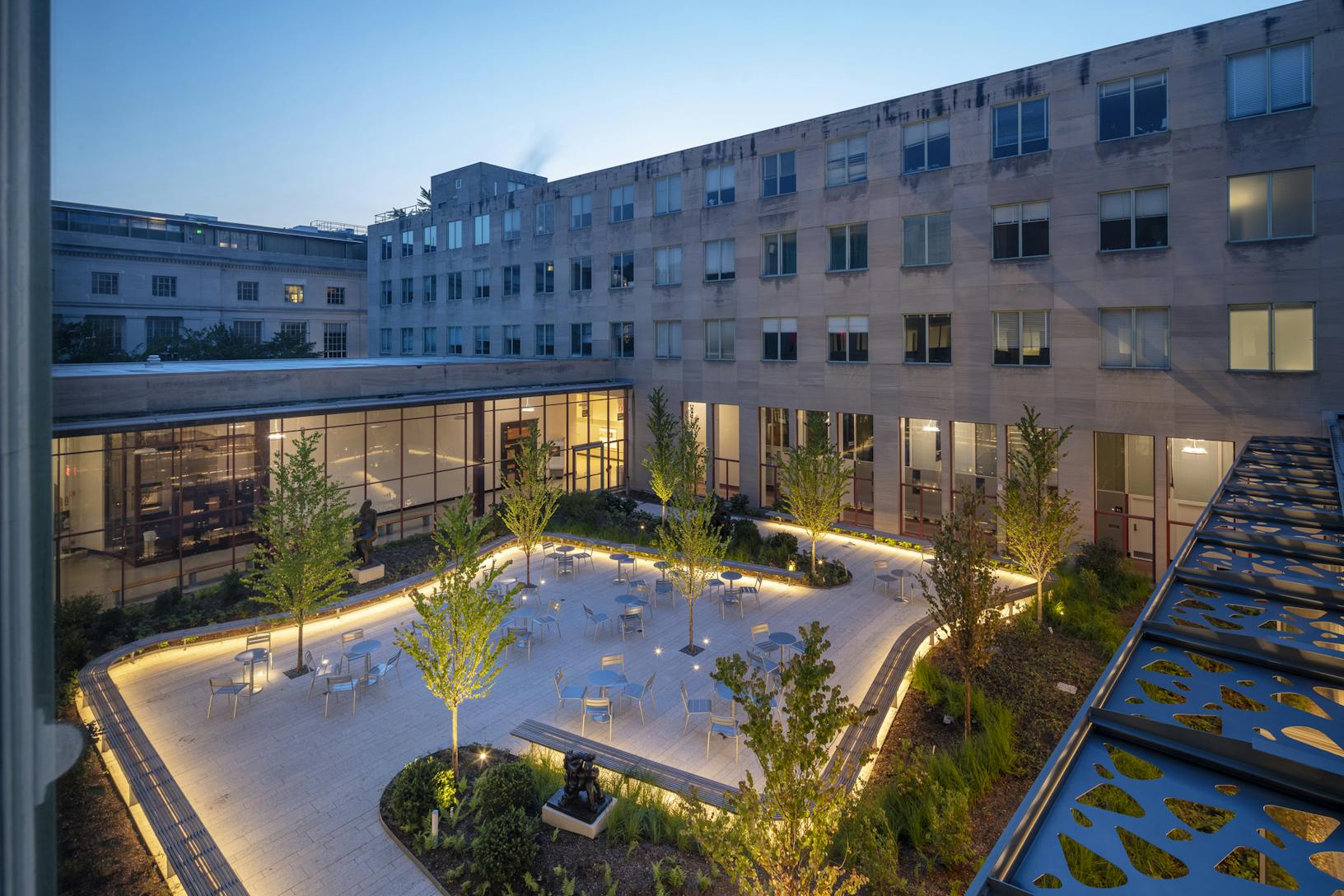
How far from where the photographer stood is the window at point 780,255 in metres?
31.3

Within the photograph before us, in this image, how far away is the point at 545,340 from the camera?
41062 millimetres

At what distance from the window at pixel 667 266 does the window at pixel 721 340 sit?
2894 millimetres

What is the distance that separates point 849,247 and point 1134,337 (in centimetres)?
1078

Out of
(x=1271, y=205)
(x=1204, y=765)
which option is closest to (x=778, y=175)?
(x=1271, y=205)

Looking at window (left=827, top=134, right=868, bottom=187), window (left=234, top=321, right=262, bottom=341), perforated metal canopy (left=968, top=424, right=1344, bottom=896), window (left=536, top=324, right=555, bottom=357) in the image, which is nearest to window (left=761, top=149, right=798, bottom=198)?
window (left=827, top=134, right=868, bottom=187)

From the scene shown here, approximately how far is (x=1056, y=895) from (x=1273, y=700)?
176cm

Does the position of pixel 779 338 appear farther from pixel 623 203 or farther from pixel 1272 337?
pixel 1272 337

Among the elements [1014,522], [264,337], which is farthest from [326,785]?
[264,337]

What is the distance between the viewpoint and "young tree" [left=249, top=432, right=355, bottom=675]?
16.9 meters

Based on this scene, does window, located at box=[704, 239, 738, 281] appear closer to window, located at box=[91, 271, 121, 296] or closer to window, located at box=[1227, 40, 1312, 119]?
window, located at box=[1227, 40, 1312, 119]

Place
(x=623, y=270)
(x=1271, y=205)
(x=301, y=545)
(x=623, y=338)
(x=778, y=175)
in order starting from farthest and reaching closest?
(x=623, y=338), (x=623, y=270), (x=778, y=175), (x=1271, y=205), (x=301, y=545)

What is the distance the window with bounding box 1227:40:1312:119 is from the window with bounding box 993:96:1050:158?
4.98 m

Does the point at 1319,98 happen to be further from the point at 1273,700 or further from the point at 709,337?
the point at 1273,700

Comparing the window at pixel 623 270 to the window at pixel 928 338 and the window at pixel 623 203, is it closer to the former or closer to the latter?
the window at pixel 623 203
